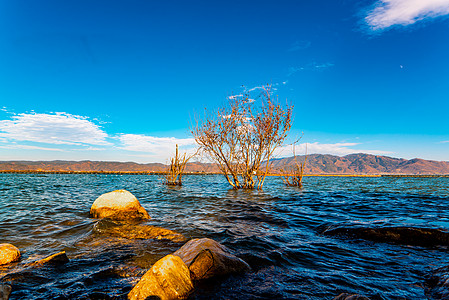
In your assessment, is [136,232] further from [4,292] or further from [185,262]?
[4,292]

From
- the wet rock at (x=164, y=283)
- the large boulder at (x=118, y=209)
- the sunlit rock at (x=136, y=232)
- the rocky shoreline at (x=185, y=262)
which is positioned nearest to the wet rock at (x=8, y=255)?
the rocky shoreline at (x=185, y=262)

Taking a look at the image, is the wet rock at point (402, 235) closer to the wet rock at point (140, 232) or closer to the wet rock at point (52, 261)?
the wet rock at point (140, 232)

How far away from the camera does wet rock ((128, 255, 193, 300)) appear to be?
3.39m

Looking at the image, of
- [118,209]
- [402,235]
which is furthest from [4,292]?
[402,235]

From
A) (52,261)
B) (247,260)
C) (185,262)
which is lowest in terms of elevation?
(247,260)

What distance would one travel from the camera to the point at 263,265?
16.2ft

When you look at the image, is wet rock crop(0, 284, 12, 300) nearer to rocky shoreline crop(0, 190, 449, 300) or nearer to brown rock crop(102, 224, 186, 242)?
rocky shoreline crop(0, 190, 449, 300)

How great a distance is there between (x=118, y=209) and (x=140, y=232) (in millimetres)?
3179

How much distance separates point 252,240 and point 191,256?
2.69 m

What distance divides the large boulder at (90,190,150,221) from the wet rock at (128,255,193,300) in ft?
21.8

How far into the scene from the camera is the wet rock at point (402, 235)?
20.6 feet

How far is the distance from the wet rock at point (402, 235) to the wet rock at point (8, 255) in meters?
8.44

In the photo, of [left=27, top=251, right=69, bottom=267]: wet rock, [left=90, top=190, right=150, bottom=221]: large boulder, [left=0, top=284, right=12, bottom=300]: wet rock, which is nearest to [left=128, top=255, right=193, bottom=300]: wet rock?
[left=0, top=284, right=12, bottom=300]: wet rock

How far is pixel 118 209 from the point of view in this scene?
393 inches
